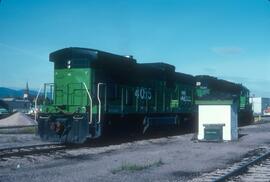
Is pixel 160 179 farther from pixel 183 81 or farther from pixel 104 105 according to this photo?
pixel 183 81

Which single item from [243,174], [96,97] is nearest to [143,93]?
[96,97]

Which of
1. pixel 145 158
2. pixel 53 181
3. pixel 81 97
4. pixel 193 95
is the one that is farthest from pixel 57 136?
pixel 193 95

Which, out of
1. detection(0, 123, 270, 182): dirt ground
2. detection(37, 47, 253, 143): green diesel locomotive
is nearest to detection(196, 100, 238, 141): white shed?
detection(37, 47, 253, 143): green diesel locomotive

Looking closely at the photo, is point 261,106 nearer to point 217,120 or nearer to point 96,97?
point 217,120

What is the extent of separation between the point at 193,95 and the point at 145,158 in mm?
14372

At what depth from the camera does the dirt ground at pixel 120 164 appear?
30.7 ft

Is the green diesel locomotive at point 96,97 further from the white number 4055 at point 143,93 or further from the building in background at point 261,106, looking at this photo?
the building in background at point 261,106

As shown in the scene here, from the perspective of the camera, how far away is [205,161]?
40.5 ft

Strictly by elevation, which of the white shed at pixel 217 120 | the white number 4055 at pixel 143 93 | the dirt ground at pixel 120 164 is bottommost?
Answer: the dirt ground at pixel 120 164

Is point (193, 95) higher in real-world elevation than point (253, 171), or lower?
higher

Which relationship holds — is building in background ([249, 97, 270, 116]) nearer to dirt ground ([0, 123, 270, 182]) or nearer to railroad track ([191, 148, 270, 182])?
dirt ground ([0, 123, 270, 182])

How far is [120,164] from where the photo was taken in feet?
37.3

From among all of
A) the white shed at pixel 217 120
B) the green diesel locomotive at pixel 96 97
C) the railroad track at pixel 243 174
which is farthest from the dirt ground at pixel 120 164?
the white shed at pixel 217 120

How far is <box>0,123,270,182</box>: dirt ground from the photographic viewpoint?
9367 millimetres
